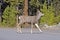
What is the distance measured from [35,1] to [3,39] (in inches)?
442

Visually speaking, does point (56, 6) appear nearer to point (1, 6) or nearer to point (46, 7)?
point (46, 7)

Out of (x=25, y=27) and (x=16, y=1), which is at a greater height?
(x=16, y=1)

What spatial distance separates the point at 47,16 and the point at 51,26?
2185 mm

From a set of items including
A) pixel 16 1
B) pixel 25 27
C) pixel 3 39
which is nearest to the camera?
pixel 3 39

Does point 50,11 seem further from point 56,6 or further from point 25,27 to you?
point 25,27

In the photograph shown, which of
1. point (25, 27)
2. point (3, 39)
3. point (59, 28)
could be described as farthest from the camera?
point (25, 27)

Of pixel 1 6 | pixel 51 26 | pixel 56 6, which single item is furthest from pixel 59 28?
pixel 1 6

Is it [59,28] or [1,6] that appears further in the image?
[1,6]

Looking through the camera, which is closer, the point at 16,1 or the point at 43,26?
the point at 43,26

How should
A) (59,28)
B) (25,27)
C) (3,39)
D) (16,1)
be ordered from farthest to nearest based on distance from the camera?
(16,1) → (25,27) → (59,28) → (3,39)

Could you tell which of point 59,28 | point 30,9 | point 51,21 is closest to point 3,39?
point 59,28

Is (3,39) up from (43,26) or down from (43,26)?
up

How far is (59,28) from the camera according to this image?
22.0 metres

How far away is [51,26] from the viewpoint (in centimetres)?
2288
